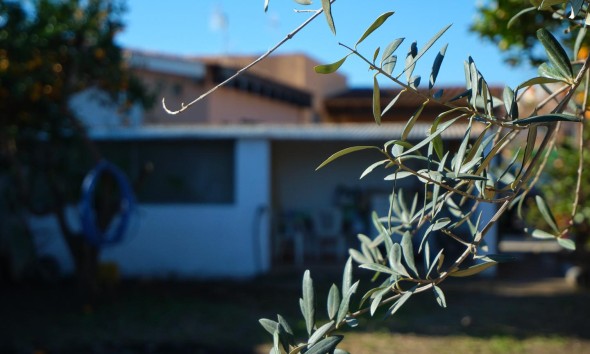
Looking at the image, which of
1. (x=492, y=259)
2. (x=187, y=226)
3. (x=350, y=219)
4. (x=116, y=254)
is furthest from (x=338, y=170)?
(x=492, y=259)

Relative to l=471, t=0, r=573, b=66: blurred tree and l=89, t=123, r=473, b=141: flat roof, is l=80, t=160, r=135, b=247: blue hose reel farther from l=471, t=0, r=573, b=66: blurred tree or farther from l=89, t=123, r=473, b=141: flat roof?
l=471, t=0, r=573, b=66: blurred tree

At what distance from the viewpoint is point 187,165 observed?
520 inches

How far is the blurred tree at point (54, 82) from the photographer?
30.2 feet

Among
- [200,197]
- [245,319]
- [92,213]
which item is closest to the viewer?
[245,319]

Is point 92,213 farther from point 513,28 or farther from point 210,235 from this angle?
point 513,28

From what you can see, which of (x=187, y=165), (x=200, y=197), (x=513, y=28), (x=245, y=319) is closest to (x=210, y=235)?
(x=200, y=197)

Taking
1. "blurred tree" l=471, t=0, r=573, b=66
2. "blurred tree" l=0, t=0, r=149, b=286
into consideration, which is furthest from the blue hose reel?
"blurred tree" l=471, t=0, r=573, b=66

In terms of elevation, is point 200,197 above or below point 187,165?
below

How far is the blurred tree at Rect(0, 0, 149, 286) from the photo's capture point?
363 inches

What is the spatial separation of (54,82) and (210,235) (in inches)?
169

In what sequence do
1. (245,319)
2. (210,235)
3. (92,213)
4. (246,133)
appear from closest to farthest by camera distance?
(245,319), (92,213), (246,133), (210,235)

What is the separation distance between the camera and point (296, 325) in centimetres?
889

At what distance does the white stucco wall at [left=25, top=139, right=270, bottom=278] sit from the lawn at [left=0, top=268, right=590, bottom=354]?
0.76m

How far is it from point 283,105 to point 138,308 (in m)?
12.5
